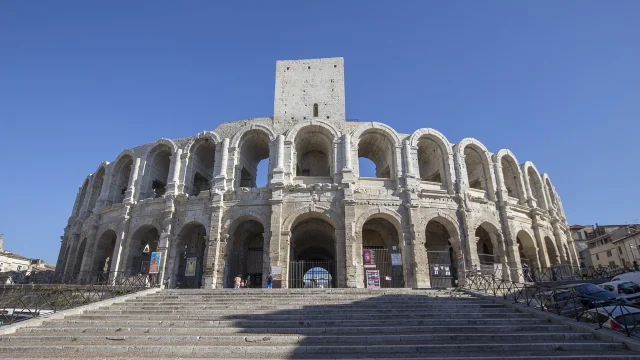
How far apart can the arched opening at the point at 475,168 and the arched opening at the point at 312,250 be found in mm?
9829

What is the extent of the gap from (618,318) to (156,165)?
77.5 ft

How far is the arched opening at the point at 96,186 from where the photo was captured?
24938mm

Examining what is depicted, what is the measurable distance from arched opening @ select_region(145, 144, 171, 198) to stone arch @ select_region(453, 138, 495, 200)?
1808 centimetres

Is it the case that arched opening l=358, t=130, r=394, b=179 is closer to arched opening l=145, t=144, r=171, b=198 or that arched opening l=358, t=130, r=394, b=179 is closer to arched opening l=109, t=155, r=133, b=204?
arched opening l=145, t=144, r=171, b=198

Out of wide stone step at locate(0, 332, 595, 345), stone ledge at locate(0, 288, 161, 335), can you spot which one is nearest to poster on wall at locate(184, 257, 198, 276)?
stone ledge at locate(0, 288, 161, 335)

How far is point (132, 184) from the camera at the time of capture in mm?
21234

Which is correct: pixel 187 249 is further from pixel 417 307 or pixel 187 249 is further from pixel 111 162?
pixel 417 307

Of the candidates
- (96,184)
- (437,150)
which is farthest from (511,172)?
(96,184)

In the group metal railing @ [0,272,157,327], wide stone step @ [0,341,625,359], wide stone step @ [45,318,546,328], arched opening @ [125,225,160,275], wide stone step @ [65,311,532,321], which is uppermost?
arched opening @ [125,225,160,275]

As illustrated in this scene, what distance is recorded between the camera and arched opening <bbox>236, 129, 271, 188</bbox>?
68.5ft

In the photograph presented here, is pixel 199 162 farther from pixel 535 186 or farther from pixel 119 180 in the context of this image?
pixel 535 186

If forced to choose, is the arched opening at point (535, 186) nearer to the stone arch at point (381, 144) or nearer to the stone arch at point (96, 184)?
the stone arch at point (381, 144)

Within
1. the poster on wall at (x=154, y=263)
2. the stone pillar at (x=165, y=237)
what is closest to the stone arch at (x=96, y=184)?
the stone pillar at (x=165, y=237)

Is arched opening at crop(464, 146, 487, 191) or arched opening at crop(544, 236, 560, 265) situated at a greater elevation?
arched opening at crop(464, 146, 487, 191)
